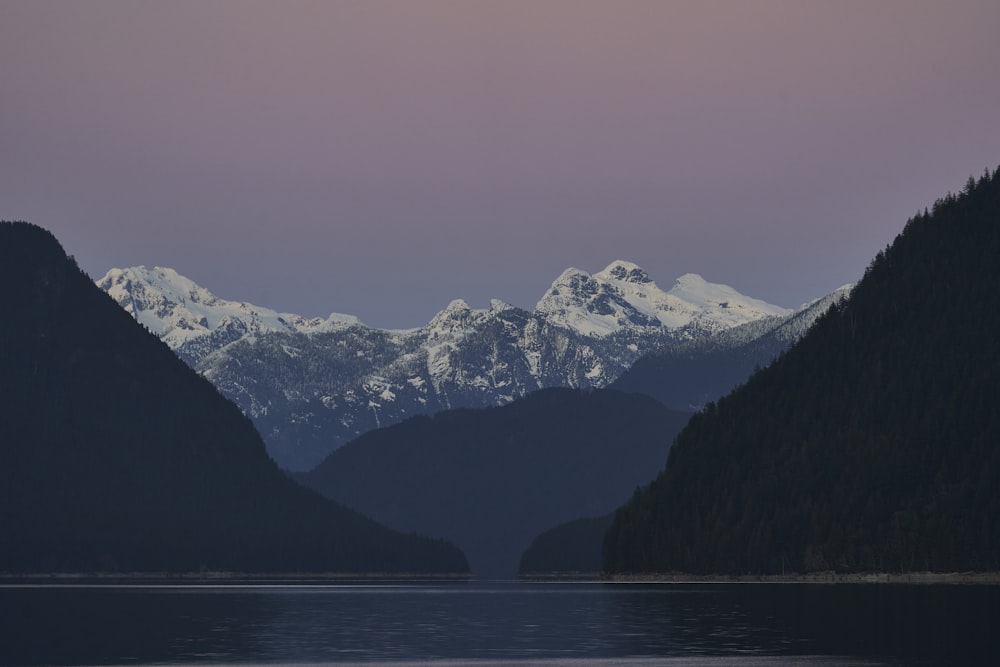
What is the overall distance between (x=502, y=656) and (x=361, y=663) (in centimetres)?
1311

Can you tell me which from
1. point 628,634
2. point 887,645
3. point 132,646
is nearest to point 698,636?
point 628,634

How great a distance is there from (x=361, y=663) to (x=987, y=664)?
1917 inches

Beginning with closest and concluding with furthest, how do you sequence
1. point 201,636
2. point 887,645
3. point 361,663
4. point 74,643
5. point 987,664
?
1. point 987,664
2. point 361,663
3. point 887,645
4. point 74,643
5. point 201,636

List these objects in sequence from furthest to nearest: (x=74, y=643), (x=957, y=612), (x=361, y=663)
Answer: (x=957, y=612), (x=74, y=643), (x=361, y=663)

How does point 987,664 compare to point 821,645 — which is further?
point 821,645

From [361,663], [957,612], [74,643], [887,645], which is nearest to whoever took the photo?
[361,663]

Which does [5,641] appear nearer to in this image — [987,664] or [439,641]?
[439,641]

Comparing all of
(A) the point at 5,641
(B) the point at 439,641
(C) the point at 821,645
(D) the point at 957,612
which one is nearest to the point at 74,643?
(A) the point at 5,641

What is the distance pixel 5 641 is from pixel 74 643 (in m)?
6.47

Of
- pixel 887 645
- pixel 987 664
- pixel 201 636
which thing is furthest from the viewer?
pixel 201 636

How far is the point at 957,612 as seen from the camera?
196875 millimetres

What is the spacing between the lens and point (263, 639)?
6791 inches

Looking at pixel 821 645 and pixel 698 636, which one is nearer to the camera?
pixel 821 645

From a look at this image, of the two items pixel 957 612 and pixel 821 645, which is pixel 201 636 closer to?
pixel 821 645
